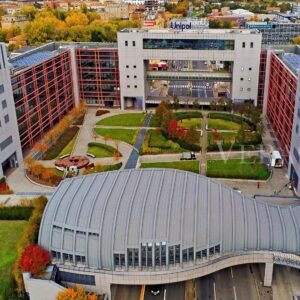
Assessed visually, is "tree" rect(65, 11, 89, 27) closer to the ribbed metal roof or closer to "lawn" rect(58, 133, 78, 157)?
"lawn" rect(58, 133, 78, 157)

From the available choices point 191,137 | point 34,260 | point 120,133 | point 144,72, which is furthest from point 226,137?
point 34,260

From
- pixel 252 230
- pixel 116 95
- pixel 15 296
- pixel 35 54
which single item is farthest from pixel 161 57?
pixel 15 296

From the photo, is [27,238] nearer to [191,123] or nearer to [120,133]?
[120,133]

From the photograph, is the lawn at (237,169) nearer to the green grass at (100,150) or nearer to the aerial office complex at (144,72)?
the aerial office complex at (144,72)

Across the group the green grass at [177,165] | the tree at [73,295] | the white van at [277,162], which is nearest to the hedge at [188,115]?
the green grass at [177,165]

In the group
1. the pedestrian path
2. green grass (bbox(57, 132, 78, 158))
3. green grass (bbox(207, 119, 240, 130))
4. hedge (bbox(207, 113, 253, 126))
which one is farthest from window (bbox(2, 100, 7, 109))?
hedge (bbox(207, 113, 253, 126))

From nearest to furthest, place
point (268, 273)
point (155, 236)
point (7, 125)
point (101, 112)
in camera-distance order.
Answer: point (155, 236) → point (268, 273) → point (7, 125) → point (101, 112)

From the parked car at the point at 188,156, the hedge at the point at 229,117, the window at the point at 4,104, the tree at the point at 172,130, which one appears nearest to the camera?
the window at the point at 4,104
